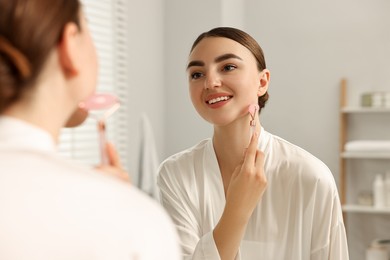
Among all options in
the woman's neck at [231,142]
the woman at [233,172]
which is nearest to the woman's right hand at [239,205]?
the woman at [233,172]

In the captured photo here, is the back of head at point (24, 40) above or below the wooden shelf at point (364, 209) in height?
above

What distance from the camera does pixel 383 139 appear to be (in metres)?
3.39

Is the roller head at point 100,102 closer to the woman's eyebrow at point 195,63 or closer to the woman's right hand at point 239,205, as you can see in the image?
the woman's right hand at point 239,205

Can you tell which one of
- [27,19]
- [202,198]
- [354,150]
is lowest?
[354,150]

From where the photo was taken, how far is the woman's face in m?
1.38

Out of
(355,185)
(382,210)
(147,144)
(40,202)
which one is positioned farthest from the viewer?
(355,185)

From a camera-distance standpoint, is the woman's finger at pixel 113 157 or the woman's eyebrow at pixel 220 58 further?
the woman's eyebrow at pixel 220 58

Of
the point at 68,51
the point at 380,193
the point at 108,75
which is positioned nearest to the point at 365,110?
the point at 380,193

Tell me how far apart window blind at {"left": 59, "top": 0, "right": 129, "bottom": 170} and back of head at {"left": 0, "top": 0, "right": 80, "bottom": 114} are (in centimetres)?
208

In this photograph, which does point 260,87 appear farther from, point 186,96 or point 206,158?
point 186,96

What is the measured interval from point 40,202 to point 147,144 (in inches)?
95.7

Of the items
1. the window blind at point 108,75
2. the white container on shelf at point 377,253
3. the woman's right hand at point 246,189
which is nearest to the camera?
the woman's right hand at point 246,189

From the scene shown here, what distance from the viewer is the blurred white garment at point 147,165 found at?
290 centimetres

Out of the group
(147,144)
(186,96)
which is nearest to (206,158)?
(147,144)
